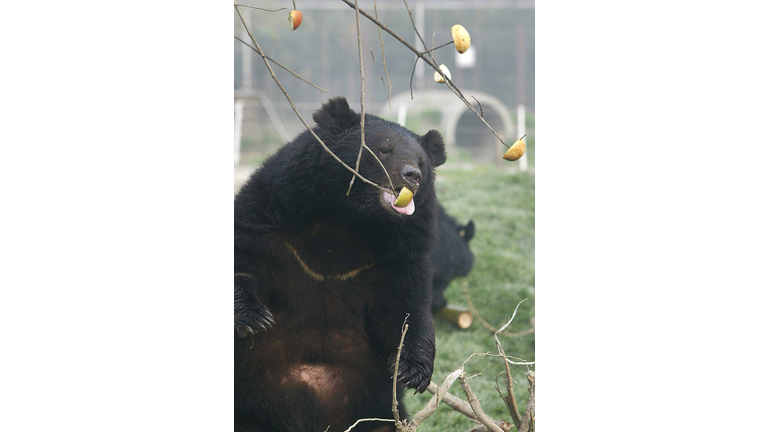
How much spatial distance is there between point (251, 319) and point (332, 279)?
16.1 inches

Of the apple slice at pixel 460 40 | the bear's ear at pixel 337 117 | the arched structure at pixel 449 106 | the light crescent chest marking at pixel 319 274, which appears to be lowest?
the arched structure at pixel 449 106

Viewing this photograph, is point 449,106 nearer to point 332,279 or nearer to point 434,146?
point 434,146

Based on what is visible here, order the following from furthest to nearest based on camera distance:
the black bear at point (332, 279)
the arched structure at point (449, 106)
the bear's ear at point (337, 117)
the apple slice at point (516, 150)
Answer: the arched structure at point (449, 106) < the bear's ear at point (337, 117) < the black bear at point (332, 279) < the apple slice at point (516, 150)

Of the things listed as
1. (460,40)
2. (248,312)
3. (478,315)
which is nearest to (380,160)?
(460,40)

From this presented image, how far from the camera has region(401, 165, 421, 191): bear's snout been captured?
277 centimetres

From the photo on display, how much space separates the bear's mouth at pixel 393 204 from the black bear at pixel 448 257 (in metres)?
2.45

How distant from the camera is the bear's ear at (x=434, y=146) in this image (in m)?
3.15

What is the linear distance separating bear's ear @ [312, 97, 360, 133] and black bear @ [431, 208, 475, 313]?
2.32m

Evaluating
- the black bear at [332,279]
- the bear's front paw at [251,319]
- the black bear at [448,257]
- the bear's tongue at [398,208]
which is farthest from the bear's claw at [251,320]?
the black bear at [448,257]

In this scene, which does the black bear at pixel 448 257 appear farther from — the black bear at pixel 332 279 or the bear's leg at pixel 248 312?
the bear's leg at pixel 248 312
